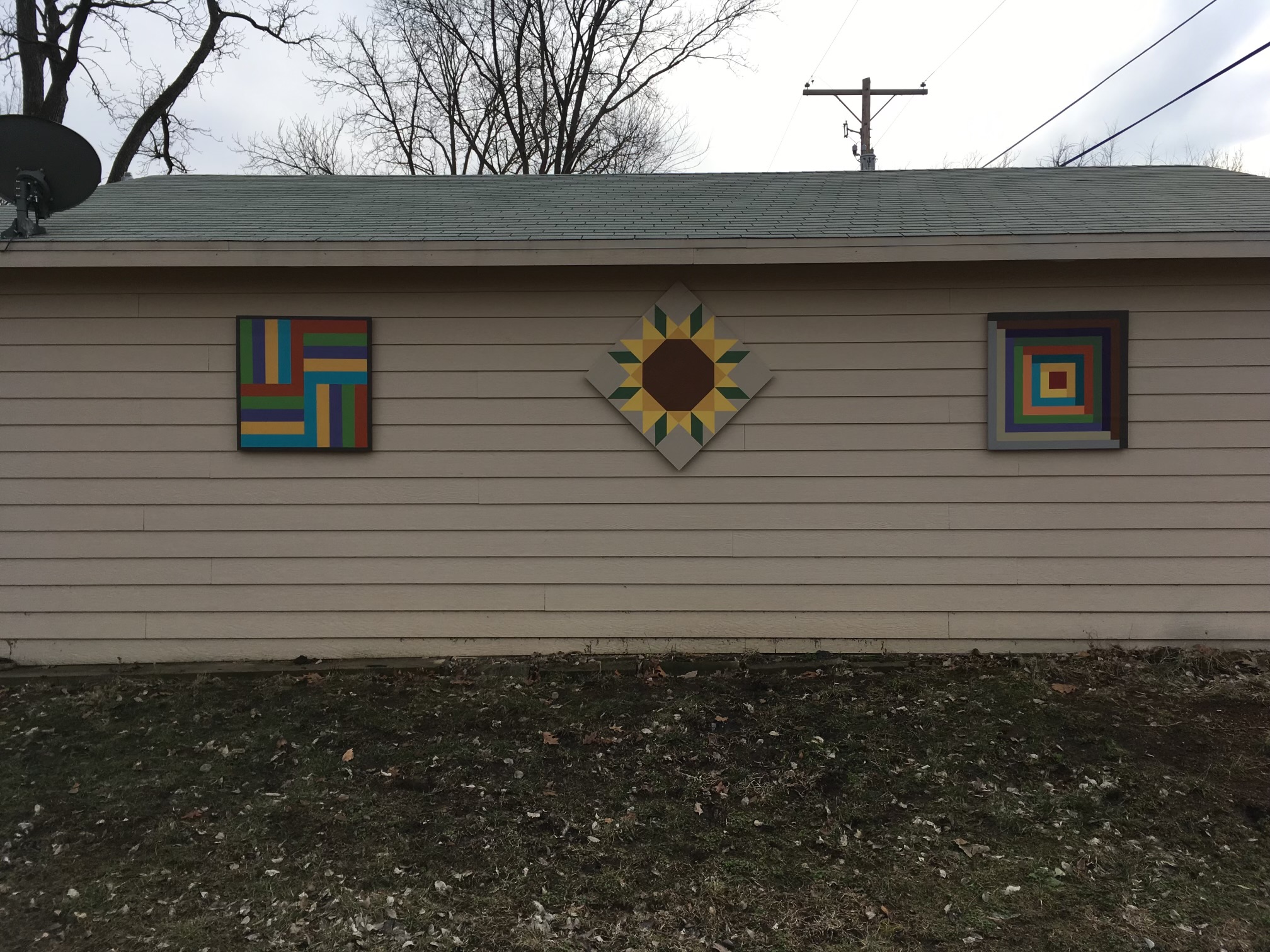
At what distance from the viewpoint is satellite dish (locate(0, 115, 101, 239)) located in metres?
4.47

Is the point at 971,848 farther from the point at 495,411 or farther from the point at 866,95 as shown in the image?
the point at 866,95

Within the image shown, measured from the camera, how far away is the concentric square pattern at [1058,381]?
433 centimetres

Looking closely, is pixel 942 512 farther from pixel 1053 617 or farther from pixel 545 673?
pixel 545 673

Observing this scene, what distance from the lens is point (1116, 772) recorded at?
313 centimetres

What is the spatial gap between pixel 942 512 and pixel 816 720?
5.05 ft

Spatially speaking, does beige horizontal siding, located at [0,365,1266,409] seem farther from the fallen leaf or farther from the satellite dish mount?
the fallen leaf

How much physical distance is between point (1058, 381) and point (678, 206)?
8.80 ft

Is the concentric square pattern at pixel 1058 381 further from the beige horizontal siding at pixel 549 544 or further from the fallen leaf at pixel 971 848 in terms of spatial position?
the fallen leaf at pixel 971 848

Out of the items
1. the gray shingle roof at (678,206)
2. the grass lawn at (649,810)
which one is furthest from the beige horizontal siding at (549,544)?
the gray shingle roof at (678,206)

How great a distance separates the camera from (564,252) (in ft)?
14.0

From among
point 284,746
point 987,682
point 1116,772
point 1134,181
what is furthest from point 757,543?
point 1134,181

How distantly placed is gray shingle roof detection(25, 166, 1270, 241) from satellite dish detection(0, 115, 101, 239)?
0.60ft

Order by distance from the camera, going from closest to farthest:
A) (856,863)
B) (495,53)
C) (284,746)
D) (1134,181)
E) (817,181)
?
(856,863) → (284,746) → (1134,181) → (817,181) → (495,53)

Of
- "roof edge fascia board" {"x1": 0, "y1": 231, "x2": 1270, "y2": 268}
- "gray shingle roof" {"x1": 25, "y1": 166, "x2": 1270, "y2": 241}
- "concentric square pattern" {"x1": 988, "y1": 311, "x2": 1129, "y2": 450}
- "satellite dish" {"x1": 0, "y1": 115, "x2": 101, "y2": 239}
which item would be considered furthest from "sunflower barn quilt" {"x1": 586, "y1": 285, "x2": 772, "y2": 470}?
"satellite dish" {"x1": 0, "y1": 115, "x2": 101, "y2": 239}
